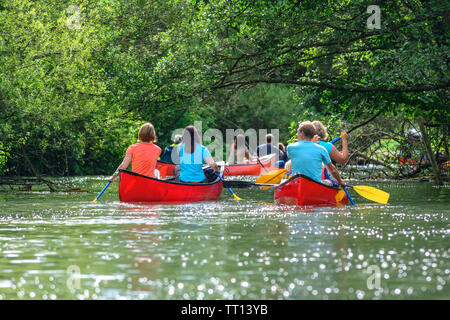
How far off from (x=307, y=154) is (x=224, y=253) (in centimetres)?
511

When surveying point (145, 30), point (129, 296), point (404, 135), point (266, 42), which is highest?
point (145, 30)

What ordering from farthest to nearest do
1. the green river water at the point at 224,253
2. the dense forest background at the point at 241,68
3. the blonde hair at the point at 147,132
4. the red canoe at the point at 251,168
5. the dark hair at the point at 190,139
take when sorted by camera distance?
the red canoe at the point at 251,168 < the dense forest background at the point at 241,68 < the dark hair at the point at 190,139 < the blonde hair at the point at 147,132 < the green river water at the point at 224,253

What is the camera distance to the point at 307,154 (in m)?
12.0

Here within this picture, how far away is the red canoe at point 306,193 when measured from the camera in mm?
12133

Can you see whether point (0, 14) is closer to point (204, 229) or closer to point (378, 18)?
point (378, 18)

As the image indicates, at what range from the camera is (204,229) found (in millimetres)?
9227

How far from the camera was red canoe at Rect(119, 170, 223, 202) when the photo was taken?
13.1 metres

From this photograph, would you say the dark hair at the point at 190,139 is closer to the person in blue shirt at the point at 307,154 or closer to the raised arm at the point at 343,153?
the person in blue shirt at the point at 307,154

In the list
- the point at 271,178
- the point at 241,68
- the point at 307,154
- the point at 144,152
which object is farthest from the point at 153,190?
the point at 241,68

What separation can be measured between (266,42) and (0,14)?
5.95 metres

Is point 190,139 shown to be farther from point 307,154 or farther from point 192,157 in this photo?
point 307,154

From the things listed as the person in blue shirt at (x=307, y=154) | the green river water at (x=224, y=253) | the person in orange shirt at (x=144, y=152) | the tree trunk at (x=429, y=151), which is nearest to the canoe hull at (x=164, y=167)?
the tree trunk at (x=429, y=151)

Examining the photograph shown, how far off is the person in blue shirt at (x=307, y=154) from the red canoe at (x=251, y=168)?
46.6 ft

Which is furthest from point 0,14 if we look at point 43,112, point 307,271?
point 307,271
